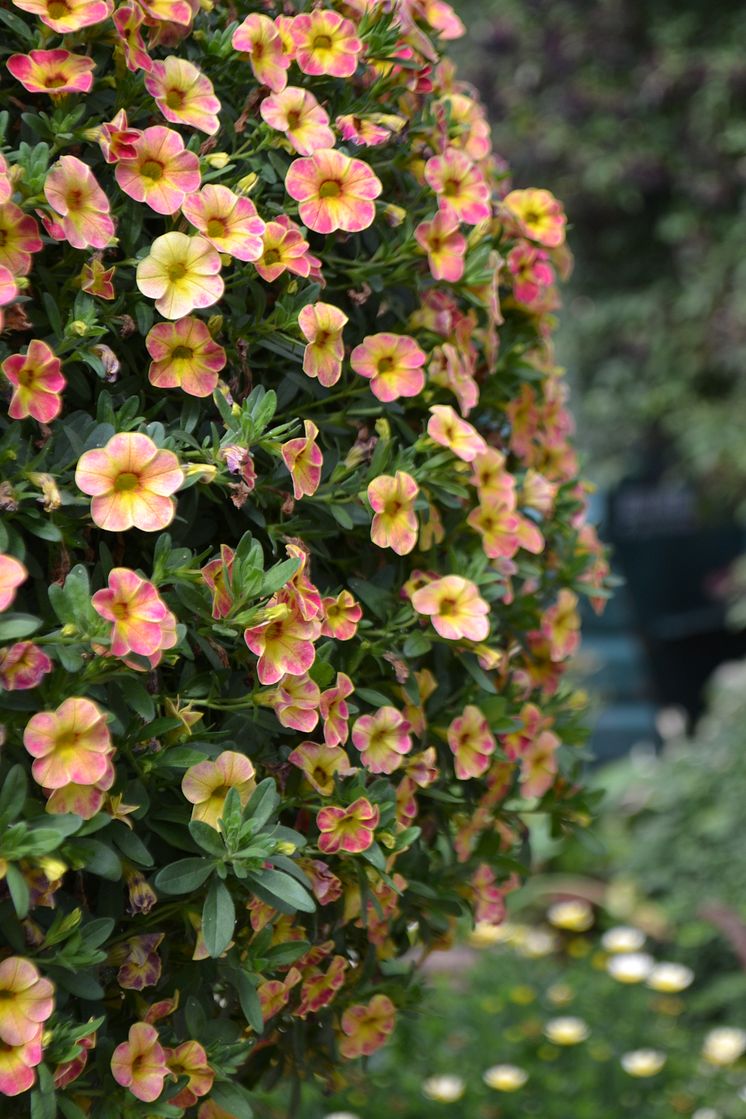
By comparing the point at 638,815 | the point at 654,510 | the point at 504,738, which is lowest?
the point at 654,510

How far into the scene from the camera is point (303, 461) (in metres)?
0.98

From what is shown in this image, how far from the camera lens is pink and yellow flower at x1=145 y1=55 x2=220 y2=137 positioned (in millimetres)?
997

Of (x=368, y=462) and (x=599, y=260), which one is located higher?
(x=368, y=462)

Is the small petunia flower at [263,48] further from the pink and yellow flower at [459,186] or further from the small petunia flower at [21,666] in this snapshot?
the small petunia flower at [21,666]

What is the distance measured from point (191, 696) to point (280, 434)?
0.67ft

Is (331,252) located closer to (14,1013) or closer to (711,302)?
(14,1013)

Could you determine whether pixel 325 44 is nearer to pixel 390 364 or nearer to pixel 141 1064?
pixel 390 364

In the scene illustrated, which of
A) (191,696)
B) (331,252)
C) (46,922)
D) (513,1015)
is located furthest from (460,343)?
(513,1015)

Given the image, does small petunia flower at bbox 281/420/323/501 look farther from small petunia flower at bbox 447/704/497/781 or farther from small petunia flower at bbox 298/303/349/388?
small petunia flower at bbox 447/704/497/781

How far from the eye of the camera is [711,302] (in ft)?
20.8

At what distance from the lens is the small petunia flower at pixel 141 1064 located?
93 centimetres

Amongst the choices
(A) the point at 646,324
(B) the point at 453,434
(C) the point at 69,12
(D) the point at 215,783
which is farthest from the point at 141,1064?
(A) the point at 646,324

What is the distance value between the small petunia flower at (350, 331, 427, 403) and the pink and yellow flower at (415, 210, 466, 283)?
0.27ft

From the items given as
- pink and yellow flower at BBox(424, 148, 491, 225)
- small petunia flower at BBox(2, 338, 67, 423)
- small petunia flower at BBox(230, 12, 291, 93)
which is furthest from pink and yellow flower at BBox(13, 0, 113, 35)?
pink and yellow flower at BBox(424, 148, 491, 225)
